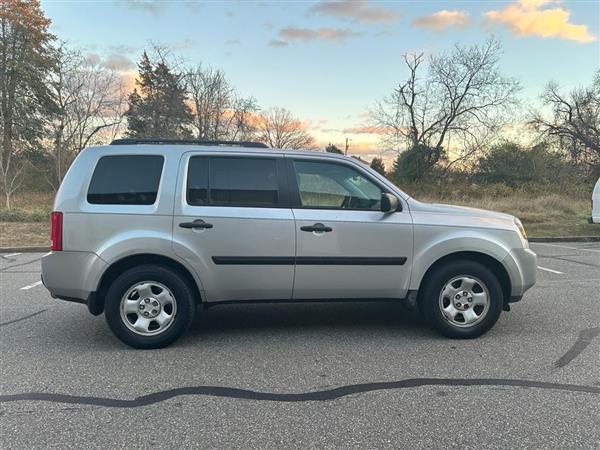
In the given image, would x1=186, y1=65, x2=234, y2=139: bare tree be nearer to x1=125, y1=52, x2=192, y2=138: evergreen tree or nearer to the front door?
x1=125, y1=52, x2=192, y2=138: evergreen tree

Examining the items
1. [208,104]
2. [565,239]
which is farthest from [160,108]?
[565,239]

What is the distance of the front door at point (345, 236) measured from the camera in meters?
4.44

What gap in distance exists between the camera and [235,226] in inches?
171

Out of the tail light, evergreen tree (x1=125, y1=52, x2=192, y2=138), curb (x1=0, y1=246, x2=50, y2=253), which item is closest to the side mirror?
the tail light

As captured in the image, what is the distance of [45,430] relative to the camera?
2.92 m

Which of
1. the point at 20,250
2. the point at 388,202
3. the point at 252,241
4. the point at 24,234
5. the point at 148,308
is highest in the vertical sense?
the point at 388,202

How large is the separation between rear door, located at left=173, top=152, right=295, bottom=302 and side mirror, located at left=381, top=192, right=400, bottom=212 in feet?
2.95

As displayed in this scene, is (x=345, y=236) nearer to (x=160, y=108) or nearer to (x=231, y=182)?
(x=231, y=182)

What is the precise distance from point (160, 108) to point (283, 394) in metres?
28.6

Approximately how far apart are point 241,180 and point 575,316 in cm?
416

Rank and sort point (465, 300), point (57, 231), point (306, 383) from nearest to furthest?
point (306, 383)
point (57, 231)
point (465, 300)

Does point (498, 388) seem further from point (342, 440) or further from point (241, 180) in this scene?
point (241, 180)

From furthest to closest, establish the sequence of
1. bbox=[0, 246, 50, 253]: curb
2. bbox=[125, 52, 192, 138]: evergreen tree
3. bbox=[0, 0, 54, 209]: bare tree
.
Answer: bbox=[125, 52, 192, 138]: evergreen tree
bbox=[0, 0, 54, 209]: bare tree
bbox=[0, 246, 50, 253]: curb

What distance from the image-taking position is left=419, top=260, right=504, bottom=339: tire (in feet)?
15.0
